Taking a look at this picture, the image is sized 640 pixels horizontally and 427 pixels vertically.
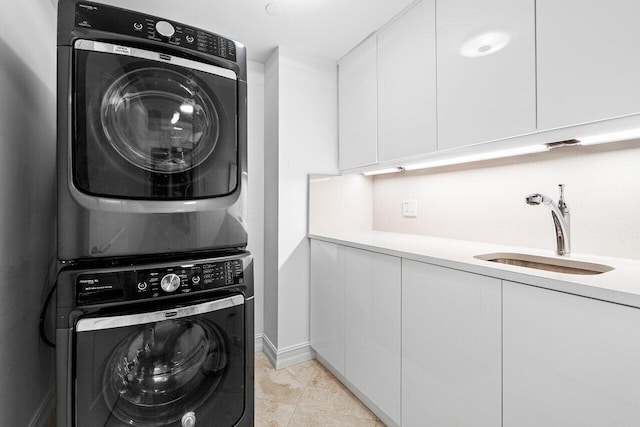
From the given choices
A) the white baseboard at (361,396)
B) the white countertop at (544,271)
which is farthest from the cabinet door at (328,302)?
the white countertop at (544,271)

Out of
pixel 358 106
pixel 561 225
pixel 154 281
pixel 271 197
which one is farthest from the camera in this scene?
pixel 271 197

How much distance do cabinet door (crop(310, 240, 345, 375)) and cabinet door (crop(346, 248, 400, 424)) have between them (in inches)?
3.4

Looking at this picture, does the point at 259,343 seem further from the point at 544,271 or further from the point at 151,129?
the point at 544,271

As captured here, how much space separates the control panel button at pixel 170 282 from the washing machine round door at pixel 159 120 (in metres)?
0.39

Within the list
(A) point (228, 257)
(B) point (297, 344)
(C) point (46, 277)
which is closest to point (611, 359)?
(A) point (228, 257)

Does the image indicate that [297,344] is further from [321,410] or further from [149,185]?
[149,185]

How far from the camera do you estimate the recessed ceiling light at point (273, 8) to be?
1.70m

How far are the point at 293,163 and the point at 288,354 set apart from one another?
1351 millimetres

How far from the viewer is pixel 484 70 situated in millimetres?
1308

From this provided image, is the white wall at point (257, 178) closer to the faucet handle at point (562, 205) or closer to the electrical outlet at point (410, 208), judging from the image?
the electrical outlet at point (410, 208)

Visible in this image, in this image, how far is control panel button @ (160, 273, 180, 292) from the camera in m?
1.08

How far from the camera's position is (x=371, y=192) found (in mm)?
2525

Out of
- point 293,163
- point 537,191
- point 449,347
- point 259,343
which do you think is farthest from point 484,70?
point 259,343

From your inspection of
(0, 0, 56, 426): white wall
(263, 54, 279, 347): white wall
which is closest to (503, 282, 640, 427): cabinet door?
(263, 54, 279, 347): white wall
